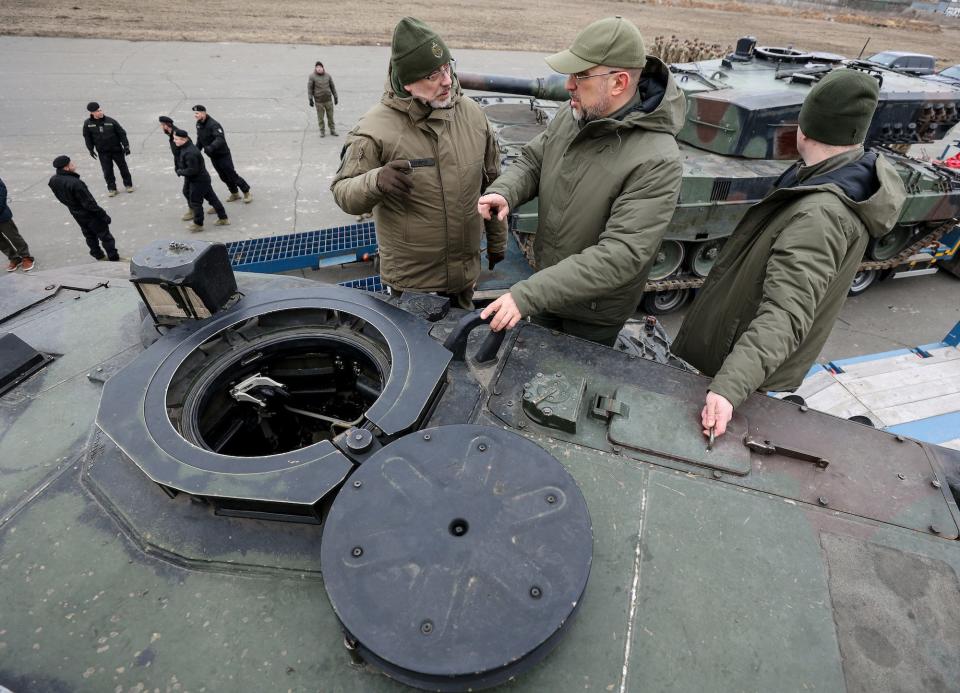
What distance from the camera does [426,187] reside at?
294 centimetres

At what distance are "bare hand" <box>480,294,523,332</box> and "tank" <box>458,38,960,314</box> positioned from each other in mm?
3937

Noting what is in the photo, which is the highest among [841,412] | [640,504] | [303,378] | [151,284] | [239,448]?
[151,284]

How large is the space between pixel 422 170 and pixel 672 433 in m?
1.84

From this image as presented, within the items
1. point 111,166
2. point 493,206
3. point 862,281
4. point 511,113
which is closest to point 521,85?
point 511,113

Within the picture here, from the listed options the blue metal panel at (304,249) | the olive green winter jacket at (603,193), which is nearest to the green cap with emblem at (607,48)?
the olive green winter jacket at (603,193)

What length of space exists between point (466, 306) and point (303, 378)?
1.41 meters

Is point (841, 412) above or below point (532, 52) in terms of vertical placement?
below

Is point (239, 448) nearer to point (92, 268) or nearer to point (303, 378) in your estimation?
point (303, 378)

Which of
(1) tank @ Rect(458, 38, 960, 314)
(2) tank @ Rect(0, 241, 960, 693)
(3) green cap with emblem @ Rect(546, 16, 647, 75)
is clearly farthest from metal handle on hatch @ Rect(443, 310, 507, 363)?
(1) tank @ Rect(458, 38, 960, 314)

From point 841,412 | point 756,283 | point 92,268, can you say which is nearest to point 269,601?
point 756,283

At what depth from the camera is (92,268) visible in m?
3.20

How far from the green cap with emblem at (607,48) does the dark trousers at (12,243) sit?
712 centimetres

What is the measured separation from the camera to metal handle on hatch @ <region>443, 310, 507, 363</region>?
204 cm

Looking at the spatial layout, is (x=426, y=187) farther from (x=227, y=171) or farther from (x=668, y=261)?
(x=227, y=171)
